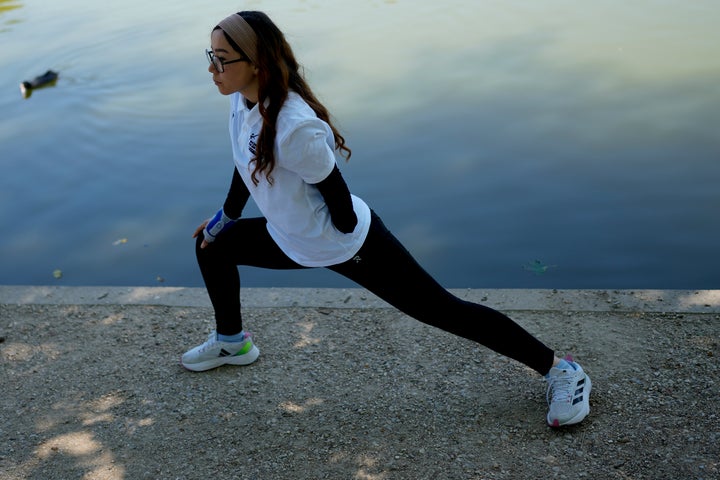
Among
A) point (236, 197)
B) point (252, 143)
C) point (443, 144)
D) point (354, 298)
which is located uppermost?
point (252, 143)

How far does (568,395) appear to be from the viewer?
363cm

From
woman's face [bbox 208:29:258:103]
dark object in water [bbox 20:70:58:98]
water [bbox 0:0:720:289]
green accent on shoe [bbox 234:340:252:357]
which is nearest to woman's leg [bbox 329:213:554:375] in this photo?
woman's face [bbox 208:29:258:103]

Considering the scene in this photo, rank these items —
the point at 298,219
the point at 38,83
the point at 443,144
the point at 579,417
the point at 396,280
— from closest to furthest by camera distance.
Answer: the point at 298,219
the point at 396,280
the point at 579,417
the point at 443,144
the point at 38,83

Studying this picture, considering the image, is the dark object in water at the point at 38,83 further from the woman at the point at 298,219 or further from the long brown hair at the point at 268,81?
the long brown hair at the point at 268,81

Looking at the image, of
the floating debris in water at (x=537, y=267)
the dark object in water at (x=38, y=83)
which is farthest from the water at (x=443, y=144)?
the dark object in water at (x=38, y=83)

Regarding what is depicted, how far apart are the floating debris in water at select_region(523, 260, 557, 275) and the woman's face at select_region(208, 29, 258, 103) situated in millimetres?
2869

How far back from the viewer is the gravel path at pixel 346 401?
11.5ft

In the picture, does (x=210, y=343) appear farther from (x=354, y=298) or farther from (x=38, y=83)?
(x=38, y=83)

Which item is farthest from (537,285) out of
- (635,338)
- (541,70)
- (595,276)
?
(541,70)

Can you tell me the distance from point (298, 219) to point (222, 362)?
1223 mm

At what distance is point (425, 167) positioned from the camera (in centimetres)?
696

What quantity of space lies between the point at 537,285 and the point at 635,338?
47.7 inches

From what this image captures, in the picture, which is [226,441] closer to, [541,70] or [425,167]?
[425,167]

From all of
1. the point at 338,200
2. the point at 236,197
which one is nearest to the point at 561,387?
the point at 338,200
